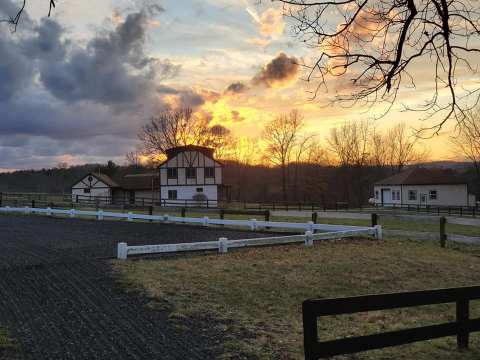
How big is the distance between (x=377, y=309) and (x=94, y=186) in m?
58.8

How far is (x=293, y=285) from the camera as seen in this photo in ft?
30.0

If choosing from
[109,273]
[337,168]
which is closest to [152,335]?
[109,273]

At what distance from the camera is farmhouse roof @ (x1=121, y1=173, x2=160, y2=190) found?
5967cm

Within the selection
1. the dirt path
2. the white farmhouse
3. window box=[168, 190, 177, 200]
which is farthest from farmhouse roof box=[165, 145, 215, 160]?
the dirt path

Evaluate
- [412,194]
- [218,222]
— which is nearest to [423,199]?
[412,194]

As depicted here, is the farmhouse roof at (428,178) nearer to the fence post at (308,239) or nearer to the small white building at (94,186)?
the small white building at (94,186)

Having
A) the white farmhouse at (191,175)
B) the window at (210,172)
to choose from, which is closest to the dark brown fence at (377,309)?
the white farmhouse at (191,175)

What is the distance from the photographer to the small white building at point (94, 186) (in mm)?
58375

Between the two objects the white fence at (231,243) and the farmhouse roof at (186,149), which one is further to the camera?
the farmhouse roof at (186,149)

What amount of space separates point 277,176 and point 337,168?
16081mm

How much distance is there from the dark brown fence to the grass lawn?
1.37ft

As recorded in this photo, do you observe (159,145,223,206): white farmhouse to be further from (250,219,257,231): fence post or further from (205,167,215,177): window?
(250,219,257,231): fence post

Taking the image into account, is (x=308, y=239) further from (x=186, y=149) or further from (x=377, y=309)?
(x=186, y=149)

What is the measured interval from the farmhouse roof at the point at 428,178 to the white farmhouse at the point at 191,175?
71.5ft
